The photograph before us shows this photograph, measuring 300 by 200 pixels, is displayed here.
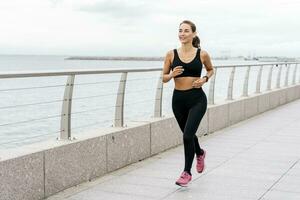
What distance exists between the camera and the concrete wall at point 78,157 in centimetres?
569

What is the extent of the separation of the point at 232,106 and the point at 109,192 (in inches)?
273

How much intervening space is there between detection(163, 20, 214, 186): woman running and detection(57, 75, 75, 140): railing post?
1.03 meters

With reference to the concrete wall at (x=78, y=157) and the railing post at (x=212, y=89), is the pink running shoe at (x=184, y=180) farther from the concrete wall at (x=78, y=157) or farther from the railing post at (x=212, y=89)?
the railing post at (x=212, y=89)

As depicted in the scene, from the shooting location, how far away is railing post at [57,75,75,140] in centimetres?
661

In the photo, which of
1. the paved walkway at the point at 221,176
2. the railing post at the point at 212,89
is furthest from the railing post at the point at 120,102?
the railing post at the point at 212,89

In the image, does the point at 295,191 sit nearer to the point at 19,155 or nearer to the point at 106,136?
the point at 106,136

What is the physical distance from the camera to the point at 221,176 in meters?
7.32

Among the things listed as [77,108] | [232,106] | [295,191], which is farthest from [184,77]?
[77,108]

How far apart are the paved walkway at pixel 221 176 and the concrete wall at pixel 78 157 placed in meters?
0.12

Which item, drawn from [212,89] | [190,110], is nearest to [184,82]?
[190,110]

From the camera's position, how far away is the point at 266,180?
7117 millimetres

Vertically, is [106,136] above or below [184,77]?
below

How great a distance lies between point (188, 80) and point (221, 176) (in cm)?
142

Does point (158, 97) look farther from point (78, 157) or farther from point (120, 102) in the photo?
point (78, 157)
